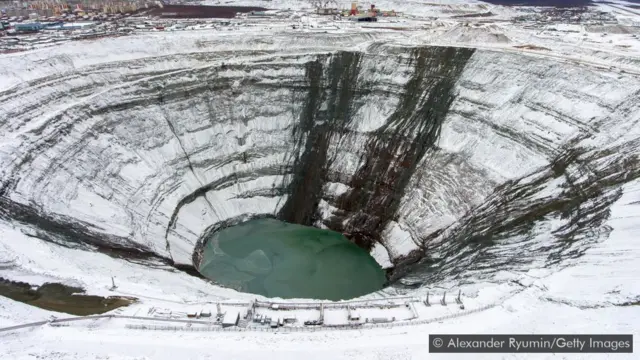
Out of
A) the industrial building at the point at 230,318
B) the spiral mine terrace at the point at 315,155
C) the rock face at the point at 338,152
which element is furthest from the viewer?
the rock face at the point at 338,152

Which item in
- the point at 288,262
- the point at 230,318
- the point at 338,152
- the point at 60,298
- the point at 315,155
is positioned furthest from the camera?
the point at 315,155

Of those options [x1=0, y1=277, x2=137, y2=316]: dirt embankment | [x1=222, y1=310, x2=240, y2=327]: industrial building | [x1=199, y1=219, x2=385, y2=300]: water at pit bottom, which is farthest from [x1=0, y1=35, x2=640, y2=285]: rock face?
[x1=222, y1=310, x2=240, y2=327]: industrial building

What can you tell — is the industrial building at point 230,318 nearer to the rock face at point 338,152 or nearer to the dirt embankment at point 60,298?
the dirt embankment at point 60,298

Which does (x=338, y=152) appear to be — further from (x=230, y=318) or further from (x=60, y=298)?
(x=60, y=298)

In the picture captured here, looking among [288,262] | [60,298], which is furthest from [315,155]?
[60,298]

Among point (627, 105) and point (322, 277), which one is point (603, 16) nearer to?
point (627, 105)

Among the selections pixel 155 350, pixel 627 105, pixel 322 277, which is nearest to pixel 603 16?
pixel 627 105

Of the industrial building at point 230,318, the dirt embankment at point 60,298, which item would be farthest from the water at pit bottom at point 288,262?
the dirt embankment at point 60,298

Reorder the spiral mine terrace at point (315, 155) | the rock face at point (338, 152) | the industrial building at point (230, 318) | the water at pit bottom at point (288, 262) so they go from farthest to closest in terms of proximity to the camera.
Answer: the water at pit bottom at point (288, 262) < the rock face at point (338, 152) < the spiral mine terrace at point (315, 155) < the industrial building at point (230, 318)
